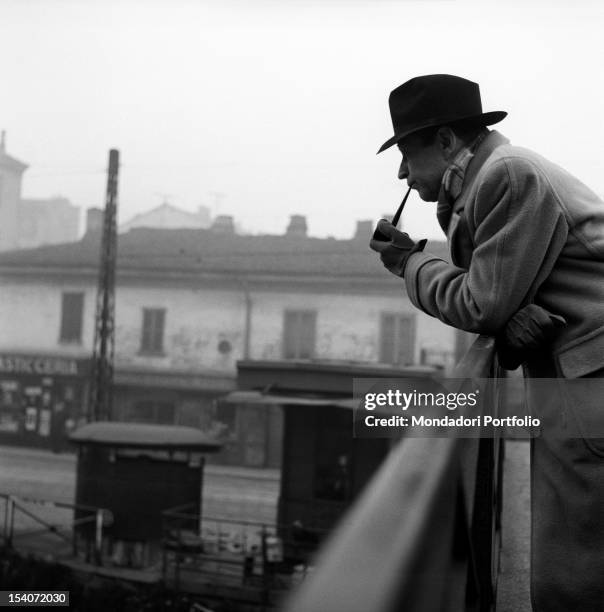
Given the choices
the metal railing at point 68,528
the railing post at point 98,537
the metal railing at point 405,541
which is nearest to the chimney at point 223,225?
the metal railing at point 68,528

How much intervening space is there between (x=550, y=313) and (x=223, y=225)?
30128 mm

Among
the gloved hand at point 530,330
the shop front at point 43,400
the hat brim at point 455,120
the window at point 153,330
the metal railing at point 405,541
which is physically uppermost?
the window at point 153,330

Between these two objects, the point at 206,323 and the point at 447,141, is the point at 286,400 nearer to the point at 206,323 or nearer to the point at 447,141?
the point at 447,141

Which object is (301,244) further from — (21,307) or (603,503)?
(603,503)

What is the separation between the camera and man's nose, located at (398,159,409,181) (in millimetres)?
1889

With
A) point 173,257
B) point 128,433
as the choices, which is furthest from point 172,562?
point 173,257

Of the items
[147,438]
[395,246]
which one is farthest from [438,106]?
[147,438]

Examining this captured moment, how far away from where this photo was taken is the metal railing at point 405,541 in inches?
21.5

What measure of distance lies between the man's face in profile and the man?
0.11 m

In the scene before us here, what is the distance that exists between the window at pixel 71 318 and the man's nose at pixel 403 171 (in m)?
26.5

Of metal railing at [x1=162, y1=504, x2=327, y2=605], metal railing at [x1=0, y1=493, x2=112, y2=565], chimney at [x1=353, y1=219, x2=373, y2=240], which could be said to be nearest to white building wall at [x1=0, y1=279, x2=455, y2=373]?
chimney at [x1=353, y1=219, x2=373, y2=240]

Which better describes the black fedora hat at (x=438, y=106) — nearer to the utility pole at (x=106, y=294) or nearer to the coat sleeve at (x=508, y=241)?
the coat sleeve at (x=508, y=241)

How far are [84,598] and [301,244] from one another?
18848mm

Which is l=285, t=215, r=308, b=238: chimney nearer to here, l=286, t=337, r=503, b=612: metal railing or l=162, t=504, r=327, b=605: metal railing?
l=162, t=504, r=327, b=605: metal railing
